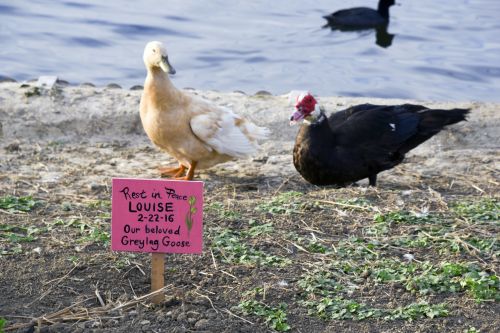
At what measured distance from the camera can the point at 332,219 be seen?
17.5 ft

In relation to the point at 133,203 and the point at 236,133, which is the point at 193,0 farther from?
the point at 133,203

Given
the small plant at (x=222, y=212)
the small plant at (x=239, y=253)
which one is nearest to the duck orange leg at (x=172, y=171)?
the small plant at (x=222, y=212)

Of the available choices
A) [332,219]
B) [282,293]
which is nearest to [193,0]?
Result: [332,219]

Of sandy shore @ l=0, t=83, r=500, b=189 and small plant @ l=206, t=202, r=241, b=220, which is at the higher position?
sandy shore @ l=0, t=83, r=500, b=189

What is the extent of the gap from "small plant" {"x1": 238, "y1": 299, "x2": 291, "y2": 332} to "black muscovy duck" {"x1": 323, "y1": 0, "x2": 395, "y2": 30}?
1104 cm

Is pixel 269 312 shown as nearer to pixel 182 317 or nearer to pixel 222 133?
pixel 182 317

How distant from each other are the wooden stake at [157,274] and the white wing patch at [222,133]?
275cm

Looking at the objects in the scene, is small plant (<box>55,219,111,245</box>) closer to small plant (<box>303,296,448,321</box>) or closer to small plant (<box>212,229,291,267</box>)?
small plant (<box>212,229,291,267</box>)

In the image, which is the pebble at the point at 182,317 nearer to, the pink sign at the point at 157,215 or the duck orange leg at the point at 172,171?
the pink sign at the point at 157,215

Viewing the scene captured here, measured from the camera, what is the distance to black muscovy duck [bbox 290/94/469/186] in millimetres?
6883

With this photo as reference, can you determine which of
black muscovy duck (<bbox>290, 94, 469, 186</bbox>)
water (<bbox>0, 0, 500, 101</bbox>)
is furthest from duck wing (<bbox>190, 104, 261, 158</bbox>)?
water (<bbox>0, 0, 500, 101</bbox>)

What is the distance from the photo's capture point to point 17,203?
18.4 ft

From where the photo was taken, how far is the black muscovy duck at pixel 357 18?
14.8m

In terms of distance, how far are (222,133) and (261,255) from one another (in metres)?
2.38
